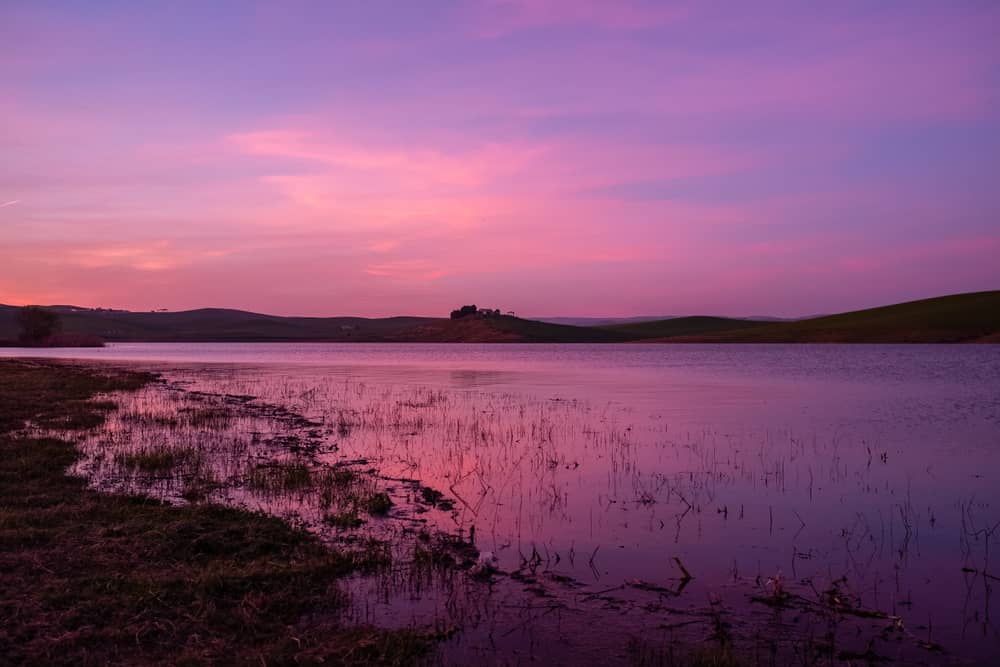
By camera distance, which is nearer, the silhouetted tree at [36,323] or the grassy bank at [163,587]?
the grassy bank at [163,587]

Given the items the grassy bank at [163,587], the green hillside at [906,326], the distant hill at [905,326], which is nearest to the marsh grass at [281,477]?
the grassy bank at [163,587]

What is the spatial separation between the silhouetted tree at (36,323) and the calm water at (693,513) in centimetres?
13638

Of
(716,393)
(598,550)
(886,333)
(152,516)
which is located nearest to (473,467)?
(598,550)

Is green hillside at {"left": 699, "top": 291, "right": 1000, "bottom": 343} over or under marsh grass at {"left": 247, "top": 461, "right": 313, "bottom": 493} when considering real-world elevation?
over

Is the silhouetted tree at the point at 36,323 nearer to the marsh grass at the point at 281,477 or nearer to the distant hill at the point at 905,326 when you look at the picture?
the marsh grass at the point at 281,477

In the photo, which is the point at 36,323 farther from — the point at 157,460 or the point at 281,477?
the point at 281,477

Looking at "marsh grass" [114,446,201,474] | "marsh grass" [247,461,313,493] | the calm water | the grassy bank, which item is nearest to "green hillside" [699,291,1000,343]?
the calm water

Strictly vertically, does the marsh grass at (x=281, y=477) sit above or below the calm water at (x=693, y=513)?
above

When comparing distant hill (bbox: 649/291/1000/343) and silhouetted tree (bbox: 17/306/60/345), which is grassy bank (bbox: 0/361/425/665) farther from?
silhouetted tree (bbox: 17/306/60/345)

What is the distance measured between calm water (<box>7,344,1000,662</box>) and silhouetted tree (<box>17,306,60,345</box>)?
Answer: 136 m

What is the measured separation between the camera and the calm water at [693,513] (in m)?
8.61

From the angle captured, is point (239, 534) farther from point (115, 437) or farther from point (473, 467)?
point (115, 437)

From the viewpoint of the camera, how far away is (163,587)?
8672 mm

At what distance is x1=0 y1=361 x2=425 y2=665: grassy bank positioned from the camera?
7.19 m
